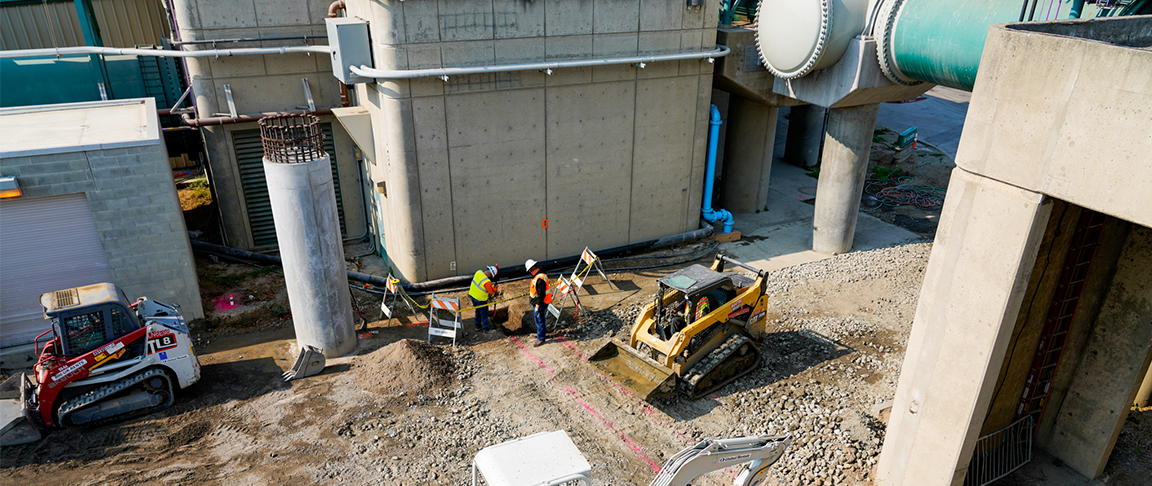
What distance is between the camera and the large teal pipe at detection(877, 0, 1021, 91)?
36.2 feet

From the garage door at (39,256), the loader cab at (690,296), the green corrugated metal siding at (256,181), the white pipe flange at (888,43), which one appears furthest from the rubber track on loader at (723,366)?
the garage door at (39,256)

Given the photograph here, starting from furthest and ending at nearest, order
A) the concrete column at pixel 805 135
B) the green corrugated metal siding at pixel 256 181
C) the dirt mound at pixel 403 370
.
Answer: the concrete column at pixel 805 135, the green corrugated metal siding at pixel 256 181, the dirt mound at pixel 403 370

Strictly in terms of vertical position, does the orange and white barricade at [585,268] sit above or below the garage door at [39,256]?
below

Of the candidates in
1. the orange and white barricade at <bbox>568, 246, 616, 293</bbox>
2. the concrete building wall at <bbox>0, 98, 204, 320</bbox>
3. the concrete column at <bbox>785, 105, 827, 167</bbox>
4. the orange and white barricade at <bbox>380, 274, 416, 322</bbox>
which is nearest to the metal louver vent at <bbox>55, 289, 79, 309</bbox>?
the concrete building wall at <bbox>0, 98, 204, 320</bbox>

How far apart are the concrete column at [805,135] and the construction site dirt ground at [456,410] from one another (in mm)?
10241

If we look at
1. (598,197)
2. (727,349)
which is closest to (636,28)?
(598,197)

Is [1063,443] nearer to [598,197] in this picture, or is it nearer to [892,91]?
[892,91]

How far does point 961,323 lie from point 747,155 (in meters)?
11.4

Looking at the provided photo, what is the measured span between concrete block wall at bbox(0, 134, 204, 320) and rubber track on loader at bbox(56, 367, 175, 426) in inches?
110

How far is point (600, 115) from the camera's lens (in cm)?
1487

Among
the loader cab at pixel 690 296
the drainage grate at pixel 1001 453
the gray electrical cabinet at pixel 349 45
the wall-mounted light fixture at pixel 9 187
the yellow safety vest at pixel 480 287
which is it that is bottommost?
→ the drainage grate at pixel 1001 453

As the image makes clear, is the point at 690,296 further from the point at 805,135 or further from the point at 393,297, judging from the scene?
the point at 805,135

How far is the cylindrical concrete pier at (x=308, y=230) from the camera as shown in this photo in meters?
10.7

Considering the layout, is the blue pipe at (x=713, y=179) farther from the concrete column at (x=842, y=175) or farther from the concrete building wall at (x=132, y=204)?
the concrete building wall at (x=132, y=204)
